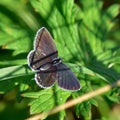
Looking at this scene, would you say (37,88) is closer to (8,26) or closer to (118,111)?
(8,26)

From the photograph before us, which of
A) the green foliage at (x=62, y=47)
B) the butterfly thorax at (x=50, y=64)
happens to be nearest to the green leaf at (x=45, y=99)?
the green foliage at (x=62, y=47)

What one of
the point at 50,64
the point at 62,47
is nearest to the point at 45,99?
the point at 50,64

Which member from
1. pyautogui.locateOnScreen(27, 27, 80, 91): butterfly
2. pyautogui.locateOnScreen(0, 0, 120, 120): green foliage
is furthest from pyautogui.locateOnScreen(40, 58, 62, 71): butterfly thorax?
pyautogui.locateOnScreen(0, 0, 120, 120): green foliage

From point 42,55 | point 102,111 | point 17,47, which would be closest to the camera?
point 42,55

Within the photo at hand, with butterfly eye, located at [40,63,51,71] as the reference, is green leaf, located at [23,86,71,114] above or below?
below

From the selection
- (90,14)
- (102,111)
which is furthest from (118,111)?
(90,14)

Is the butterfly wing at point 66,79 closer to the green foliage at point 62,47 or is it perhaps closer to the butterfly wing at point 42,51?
the butterfly wing at point 42,51

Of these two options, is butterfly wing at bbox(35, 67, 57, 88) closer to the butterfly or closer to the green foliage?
the butterfly
